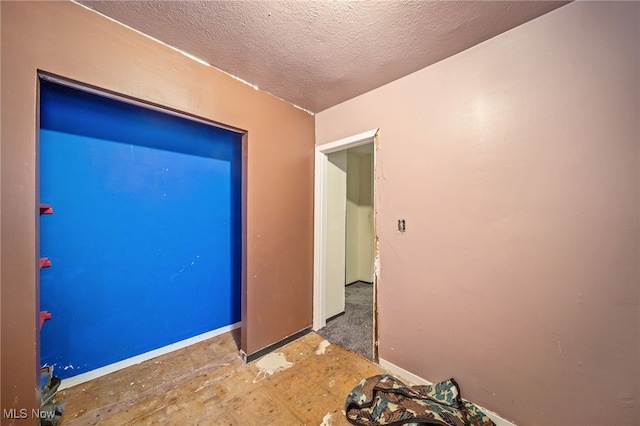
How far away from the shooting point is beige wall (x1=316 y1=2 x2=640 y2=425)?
1.05 metres

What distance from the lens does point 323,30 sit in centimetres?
132

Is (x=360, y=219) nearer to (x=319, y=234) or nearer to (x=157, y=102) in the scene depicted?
(x=319, y=234)

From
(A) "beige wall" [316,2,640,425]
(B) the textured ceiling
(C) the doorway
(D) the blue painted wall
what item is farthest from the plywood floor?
(B) the textured ceiling

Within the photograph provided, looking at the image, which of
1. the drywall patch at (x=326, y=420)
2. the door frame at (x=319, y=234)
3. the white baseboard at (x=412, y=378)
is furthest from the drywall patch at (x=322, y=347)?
the drywall patch at (x=326, y=420)

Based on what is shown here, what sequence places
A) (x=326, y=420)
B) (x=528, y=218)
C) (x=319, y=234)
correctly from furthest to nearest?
(x=319, y=234)
(x=326, y=420)
(x=528, y=218)

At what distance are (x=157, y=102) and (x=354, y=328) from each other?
264 cm

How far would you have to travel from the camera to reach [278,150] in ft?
6.96

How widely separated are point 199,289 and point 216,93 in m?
1.79

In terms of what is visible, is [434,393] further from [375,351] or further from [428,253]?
[428,253]

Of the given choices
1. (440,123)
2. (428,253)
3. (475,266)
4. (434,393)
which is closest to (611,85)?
(440,123)

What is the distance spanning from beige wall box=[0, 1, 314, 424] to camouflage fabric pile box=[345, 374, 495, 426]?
3.12ft

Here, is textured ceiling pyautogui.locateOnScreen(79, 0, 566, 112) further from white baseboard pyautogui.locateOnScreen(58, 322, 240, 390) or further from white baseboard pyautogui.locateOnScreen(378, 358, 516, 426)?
white baseboard pyautogui.locateOnScreen(58, 322, 240, 390)

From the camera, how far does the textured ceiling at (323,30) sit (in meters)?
1.18

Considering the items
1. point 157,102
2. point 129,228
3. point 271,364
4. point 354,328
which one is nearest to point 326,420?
point 271,364
